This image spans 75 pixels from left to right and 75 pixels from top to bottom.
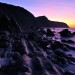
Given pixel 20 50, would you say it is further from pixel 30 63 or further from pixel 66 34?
pixel 66 34

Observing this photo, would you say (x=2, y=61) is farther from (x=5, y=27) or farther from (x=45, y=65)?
(x=5, y=27)

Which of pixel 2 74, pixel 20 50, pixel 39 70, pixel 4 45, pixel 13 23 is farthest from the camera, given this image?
pixel 13 23

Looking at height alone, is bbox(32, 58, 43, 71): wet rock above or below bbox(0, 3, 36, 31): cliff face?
below

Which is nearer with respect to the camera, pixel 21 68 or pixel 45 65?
pixel 21 68

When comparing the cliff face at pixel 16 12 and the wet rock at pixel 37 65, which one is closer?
the wet rock at pixel 37 65

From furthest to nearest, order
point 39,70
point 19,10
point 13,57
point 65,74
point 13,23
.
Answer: point 19,10, point 13,23, point 13,57, point 65,74, point 39,70

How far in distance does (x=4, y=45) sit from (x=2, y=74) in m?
7.70

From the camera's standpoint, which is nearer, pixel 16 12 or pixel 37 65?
pixel 37 65

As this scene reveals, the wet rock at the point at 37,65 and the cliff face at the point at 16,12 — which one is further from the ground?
the cliff face at the point at 16,12

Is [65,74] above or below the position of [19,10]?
below

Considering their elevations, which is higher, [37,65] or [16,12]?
[16,12]

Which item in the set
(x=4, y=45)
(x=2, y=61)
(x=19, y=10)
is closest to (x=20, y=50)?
(x=4, y=45)

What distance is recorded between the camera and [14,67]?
11773mm

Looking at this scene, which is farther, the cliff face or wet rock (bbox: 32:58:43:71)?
the cliff face
